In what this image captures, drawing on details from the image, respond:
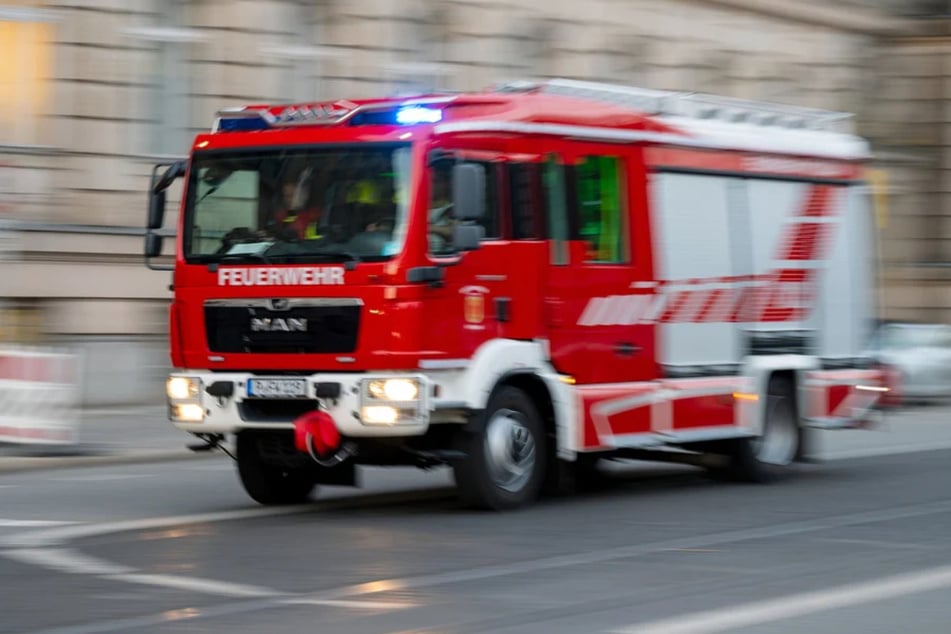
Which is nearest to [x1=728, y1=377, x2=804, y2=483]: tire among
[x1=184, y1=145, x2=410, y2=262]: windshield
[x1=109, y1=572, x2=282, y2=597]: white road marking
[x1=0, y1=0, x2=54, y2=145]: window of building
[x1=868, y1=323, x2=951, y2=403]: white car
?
[x1=184, y1=145, x2=410, y2=262]: windshield

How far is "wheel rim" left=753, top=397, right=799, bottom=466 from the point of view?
49.6 feet

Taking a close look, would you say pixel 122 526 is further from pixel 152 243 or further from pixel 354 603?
pixel 354 603

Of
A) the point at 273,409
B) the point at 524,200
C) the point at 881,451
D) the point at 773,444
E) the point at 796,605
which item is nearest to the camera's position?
the point at 796,605

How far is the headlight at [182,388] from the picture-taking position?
12.2 meters

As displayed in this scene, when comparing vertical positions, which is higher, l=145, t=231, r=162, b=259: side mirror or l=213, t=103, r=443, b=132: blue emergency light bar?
l=213, t=103, r=443, b=132: blue emergency light bar

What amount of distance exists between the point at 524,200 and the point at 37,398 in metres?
6.68

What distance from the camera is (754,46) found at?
37062 mm

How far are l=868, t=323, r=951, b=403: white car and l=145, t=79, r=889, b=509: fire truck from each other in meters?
13.8

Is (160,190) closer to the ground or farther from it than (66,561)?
farther from it

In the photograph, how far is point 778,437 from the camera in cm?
1536

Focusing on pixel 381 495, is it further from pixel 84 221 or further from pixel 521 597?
pixel 84 221

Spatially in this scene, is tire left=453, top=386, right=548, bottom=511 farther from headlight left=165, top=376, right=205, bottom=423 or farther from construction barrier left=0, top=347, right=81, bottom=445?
construction barrier left=0, top=347, right=81, bottom=445

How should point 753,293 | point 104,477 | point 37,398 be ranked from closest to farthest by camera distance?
point 753,293 < point 104,477 < point 37,398

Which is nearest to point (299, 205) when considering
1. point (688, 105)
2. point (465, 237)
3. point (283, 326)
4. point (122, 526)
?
point (283, 326)
